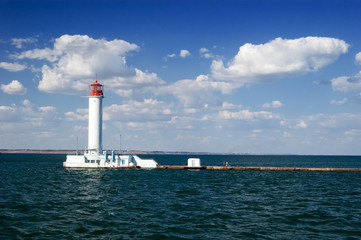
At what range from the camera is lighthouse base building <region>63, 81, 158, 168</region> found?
69.1 meters

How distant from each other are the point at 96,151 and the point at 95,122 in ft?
19.7

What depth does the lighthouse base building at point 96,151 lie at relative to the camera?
227 ft

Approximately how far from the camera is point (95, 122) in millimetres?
70500

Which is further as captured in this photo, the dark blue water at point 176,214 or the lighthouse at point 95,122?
the lighthouse at point 95,122

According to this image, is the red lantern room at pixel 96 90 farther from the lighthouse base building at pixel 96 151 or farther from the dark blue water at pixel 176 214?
the dark blue water at pixel 176 214

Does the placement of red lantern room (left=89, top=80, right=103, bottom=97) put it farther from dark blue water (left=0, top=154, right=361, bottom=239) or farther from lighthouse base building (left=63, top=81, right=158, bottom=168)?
dark blue water (left=0, top=154, right=361, bottom=239)

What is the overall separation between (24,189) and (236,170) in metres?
51.3

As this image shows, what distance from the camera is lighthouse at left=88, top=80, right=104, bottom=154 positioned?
70.0 metres

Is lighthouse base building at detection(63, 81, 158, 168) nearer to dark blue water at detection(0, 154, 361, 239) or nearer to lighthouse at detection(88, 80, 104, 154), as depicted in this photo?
lighthouse at detection(88, 80, 104, 154)

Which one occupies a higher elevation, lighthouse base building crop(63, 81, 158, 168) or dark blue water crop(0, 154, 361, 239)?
lighthouse base building crop(63, 81, 158, 168)

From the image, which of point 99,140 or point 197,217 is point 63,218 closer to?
point 197,217

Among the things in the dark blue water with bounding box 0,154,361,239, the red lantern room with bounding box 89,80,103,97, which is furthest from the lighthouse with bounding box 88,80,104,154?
the dark blue water with bounding box 0,154,361,239

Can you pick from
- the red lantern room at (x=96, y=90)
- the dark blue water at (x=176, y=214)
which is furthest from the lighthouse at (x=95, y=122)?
the dark blue water at (x=176, y=214)

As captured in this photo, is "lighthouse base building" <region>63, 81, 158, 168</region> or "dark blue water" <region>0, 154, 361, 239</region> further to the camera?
"lighthouse base building" <region>63, 81, 158, 168</region>
